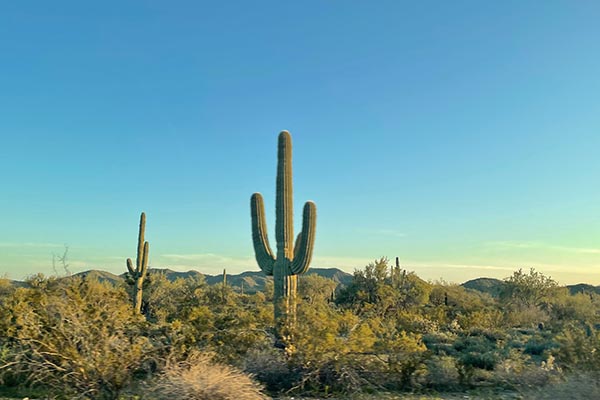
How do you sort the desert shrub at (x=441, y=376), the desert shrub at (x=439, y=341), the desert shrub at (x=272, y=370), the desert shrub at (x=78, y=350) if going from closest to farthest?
the desert shrub at (x=78, y=350), the desert shrub at (x=272, y=370), the desert shrub at (x=441, y=376), the desert shrub at (x=439, y=341)

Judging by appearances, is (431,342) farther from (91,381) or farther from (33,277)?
(33,277)

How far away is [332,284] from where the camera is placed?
4625cm

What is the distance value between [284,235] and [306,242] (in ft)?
2.52

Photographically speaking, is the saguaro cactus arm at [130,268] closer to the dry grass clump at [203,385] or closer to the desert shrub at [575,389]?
the dry grass clump at [203,385]

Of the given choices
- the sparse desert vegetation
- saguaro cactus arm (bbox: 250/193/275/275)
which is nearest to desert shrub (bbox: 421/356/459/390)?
the sparse desert vegetation

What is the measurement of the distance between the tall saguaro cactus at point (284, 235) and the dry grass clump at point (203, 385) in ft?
15.2

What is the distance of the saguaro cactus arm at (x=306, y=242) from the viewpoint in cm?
1367

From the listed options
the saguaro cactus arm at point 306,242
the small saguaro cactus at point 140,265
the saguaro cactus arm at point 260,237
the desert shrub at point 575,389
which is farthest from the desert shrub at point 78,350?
the small saguaro cactus at point 140,265

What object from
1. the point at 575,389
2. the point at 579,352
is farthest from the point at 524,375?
the point at 575,389

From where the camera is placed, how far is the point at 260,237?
14992mm

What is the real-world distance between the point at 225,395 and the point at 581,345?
6.52m

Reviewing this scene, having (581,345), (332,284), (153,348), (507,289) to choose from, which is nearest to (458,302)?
(507,289)

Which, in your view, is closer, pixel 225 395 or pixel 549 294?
pixel 225 395

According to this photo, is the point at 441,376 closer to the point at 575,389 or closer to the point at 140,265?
the point at 575,389
